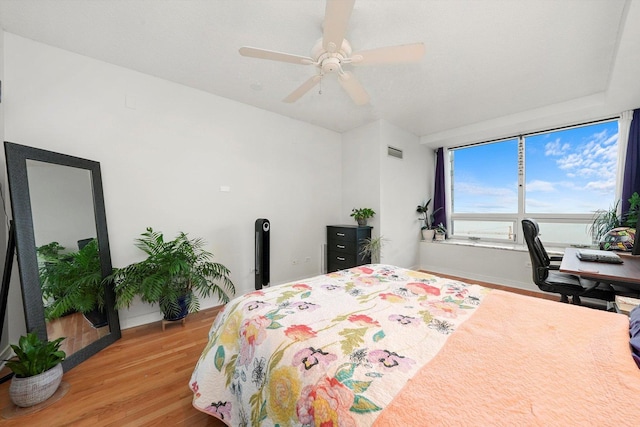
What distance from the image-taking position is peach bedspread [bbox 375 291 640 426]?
599 millimetres

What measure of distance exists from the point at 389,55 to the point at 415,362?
173 centimetres

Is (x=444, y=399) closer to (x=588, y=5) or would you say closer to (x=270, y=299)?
(x=270, y=299)

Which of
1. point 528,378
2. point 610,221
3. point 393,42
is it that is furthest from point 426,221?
point 528,378

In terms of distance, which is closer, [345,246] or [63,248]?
[63,248]

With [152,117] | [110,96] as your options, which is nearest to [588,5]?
[152,117]

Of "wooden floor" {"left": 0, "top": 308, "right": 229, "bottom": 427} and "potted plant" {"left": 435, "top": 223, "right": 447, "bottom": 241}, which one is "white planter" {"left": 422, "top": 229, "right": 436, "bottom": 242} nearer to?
"potted plant" {"left": 435, "top": 223, "right": 447, "bottom": 241}

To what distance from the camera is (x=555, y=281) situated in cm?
224

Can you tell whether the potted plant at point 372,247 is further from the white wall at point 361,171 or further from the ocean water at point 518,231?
the ocean water at point 518,231

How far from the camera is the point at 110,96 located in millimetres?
2289

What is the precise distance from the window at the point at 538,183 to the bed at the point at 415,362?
3232 millimetres

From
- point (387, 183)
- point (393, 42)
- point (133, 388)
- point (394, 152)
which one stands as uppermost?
point (393, 42)

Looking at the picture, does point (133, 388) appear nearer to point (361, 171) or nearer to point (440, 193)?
point (361, 171)

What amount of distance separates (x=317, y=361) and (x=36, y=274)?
213cm

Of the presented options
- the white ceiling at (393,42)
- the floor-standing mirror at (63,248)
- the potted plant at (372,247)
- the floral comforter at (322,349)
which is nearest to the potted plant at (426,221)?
the potted plant at (372,247)
